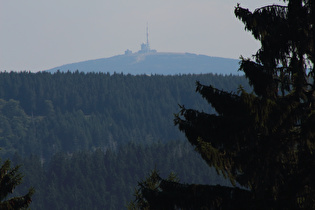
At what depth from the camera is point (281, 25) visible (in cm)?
1284

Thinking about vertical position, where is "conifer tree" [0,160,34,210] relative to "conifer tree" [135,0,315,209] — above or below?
below

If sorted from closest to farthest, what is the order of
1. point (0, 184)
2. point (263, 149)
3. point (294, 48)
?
point (263, 149) → point (294, 48) → point (0, 184)

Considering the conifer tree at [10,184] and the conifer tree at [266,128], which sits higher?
the conifer tree at [266,128]

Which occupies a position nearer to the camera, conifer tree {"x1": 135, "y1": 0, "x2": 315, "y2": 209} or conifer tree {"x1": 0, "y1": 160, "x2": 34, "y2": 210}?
conifer tree {"x1": 135, "y1": 0, "x2": 315, "y2": 209}

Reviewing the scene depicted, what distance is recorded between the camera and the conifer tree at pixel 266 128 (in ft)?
40.0

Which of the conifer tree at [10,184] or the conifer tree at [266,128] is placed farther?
the conifer tree at [10,184]

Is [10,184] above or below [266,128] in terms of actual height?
below

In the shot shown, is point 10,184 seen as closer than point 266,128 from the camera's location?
No

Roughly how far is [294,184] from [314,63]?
214cm

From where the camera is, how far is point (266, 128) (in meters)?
12.2

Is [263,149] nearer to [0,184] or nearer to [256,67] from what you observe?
[256,67]

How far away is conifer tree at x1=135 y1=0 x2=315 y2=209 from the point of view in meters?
12.2

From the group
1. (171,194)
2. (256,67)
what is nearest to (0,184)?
(171,194)

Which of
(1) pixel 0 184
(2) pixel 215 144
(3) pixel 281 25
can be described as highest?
(3) pixel 281 25
